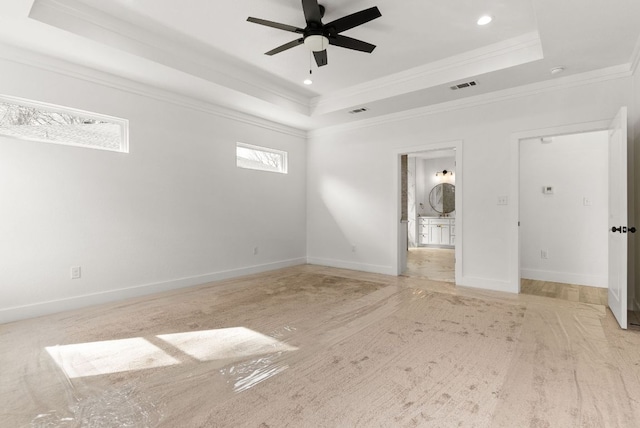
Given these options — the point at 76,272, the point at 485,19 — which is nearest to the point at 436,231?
the point at 485,19

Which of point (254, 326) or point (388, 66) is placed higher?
point (388, 66)

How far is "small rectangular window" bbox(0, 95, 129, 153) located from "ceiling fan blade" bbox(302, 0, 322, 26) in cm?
277

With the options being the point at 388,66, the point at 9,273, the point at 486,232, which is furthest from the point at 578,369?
the point at 9,273

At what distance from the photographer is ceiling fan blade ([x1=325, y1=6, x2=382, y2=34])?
8.38ft

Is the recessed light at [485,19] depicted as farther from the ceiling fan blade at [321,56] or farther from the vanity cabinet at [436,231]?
the vanity cabinet at [436,231]

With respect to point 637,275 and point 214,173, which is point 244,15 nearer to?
point 214,173

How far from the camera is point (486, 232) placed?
4.52 meters

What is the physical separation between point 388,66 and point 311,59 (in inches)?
40.3

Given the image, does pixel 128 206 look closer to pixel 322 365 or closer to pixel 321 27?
pixel 321 27

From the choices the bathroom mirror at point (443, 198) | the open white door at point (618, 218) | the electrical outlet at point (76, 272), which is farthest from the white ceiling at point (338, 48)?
the bathroom mirror at point (443, 198)

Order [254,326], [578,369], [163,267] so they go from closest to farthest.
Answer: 1. [578,369]
2. [254,326]
3. [163,267]

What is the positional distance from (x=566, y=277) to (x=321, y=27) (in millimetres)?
4912

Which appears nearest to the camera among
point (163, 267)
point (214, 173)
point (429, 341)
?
point (429, 341)

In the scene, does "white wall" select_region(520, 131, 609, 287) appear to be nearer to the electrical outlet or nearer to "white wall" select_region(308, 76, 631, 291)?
"white wall" select_region(308, 76, 631, 291)
